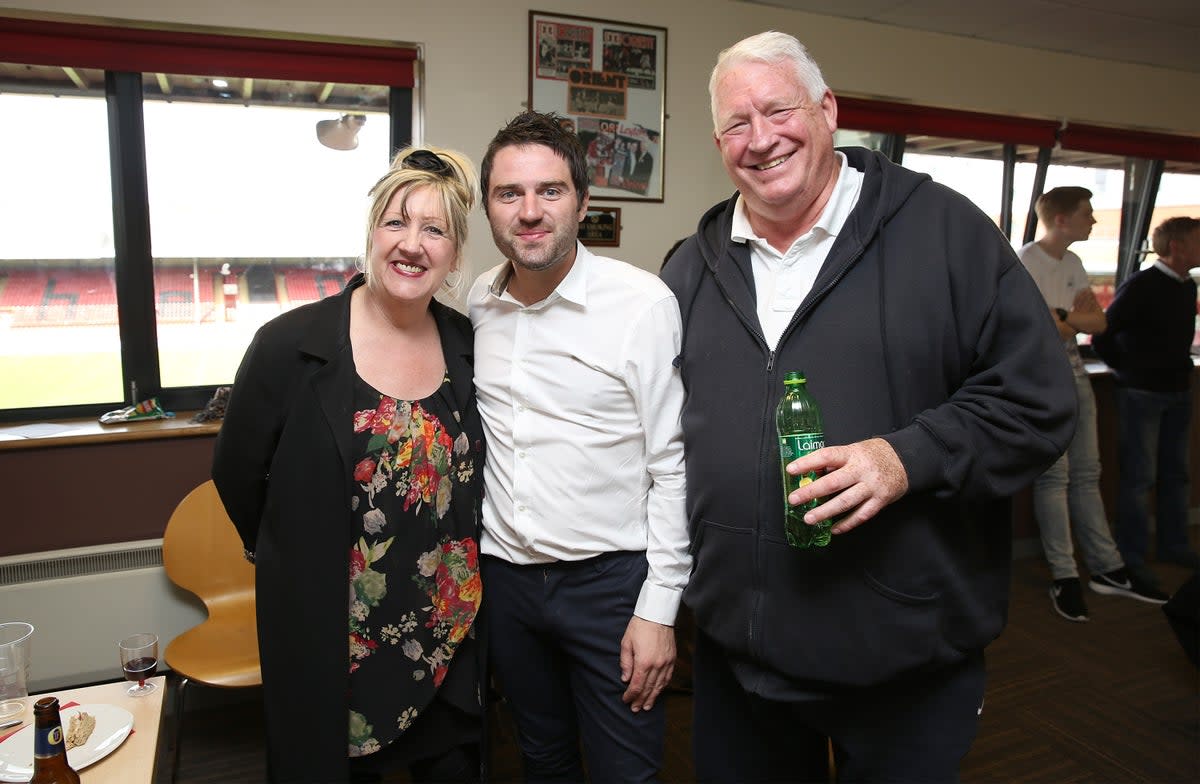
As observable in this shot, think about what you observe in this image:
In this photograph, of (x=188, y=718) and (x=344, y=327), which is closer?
(x=344, y=327)

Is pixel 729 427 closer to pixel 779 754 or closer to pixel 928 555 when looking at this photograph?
pixel 928 555

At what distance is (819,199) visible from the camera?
144 cm

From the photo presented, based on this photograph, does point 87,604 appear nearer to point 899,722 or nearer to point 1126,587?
point 899,722

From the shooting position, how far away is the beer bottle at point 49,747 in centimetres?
118

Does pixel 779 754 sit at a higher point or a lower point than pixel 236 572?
higher

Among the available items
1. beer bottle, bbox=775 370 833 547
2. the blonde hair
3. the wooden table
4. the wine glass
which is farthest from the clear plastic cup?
beer bottle, bbox=775 370 833 547

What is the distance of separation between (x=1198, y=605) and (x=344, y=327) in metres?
2.96

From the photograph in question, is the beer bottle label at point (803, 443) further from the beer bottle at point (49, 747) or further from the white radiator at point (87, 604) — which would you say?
the white radiator at point (87, 604)

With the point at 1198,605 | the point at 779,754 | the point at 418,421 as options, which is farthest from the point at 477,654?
the point at 1198,605

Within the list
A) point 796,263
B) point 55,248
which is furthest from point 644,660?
point 55,248

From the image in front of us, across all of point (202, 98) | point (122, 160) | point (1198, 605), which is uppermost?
point (202, 98)

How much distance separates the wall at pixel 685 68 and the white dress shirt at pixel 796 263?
2145 mm

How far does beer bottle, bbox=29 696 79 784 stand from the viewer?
3.86 ft

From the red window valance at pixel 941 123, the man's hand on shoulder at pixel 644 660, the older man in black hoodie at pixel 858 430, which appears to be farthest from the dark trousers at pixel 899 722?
the red window valance at pixel 941 123
